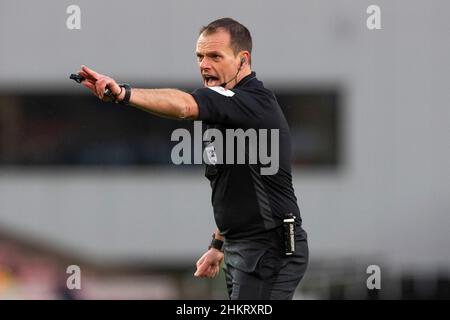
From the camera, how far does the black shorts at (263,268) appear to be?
218 inches

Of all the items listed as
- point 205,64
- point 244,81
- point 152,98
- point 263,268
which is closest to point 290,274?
point 263,268

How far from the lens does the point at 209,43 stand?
5539mm

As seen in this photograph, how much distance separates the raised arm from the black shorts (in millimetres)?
958

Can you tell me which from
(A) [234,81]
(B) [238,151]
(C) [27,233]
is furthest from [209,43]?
(C) [27,233]

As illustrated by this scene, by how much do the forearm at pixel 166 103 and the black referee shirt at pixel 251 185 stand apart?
1.05 ft

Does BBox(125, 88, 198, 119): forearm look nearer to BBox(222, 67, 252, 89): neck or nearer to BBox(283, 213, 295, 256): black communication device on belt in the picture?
BBox(222, 67, 252, 89): neck

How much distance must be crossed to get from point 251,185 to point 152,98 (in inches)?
36.7

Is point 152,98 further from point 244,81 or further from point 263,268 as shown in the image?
point 263,268

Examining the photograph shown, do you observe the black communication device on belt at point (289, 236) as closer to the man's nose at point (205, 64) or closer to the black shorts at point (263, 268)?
the black shorts at point (263, 268)

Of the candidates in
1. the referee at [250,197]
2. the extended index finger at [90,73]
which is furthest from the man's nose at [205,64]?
the extended index finger at [90,73]

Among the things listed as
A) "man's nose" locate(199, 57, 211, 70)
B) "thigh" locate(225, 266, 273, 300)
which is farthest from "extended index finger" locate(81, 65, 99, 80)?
"thigh" locate(225, 266, 273, 300)

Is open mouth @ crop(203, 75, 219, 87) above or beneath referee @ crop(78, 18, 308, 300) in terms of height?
above

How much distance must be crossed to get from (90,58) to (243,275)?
51.4ft

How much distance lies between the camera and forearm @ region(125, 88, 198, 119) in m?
4.84
